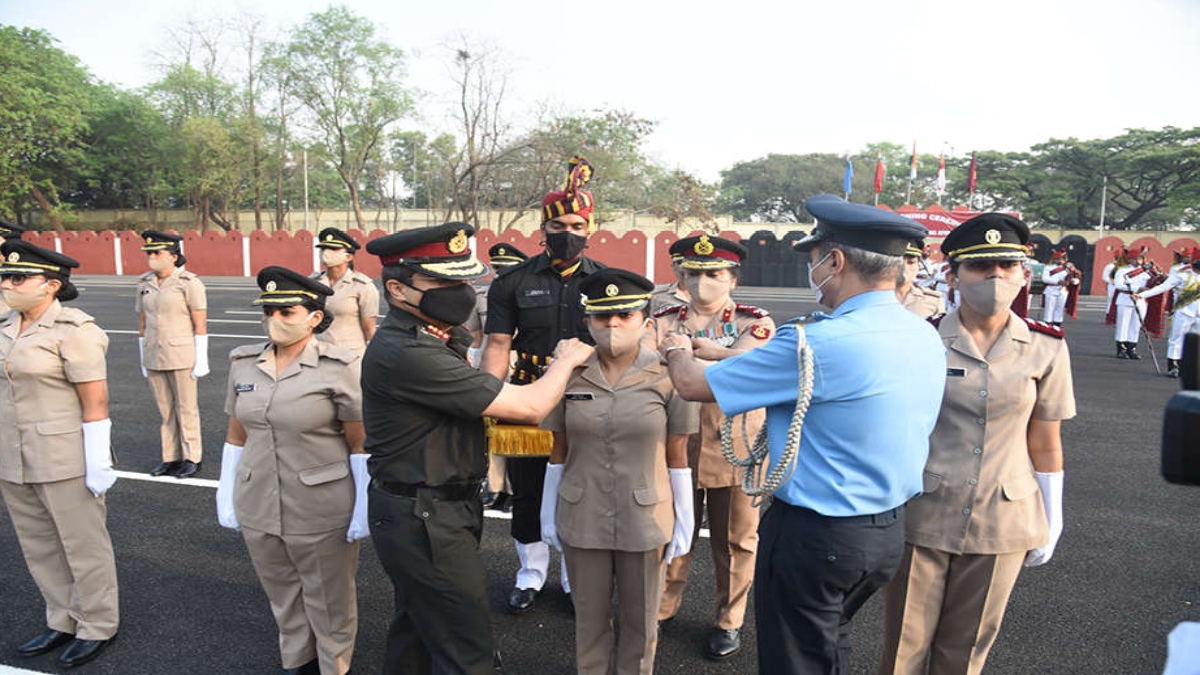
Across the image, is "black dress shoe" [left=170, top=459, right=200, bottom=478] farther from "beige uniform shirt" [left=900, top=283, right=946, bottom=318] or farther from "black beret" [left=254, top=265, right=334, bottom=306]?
"beige uniform shirt" [left=900, top=283, right=946, bottom=318]

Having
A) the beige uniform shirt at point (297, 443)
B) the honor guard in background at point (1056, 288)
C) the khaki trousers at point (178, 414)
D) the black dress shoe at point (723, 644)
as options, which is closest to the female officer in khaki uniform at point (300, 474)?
the beige uniform shirt at point (297, 443)

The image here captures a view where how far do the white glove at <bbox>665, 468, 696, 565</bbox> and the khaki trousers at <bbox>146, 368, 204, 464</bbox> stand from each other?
5.29 m

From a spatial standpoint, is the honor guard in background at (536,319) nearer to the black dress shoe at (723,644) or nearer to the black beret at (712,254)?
the black beret at (712,254)

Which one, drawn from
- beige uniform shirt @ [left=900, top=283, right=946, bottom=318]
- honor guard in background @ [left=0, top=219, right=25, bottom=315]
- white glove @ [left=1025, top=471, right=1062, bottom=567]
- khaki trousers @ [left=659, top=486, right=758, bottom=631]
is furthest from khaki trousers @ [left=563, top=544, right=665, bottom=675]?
honor guard in background @ [left=0, top=219, right=25, bottom=315]

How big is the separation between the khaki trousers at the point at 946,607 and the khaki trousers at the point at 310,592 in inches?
97.5

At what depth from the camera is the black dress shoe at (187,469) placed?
650cm

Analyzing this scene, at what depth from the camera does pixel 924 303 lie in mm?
5984

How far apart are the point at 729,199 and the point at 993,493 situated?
6841 centimetres

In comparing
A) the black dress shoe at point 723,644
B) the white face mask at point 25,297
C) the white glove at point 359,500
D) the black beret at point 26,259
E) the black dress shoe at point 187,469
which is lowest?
the black dress shoe at point 187,469

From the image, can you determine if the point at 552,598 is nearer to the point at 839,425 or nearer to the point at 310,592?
the point at 310,592

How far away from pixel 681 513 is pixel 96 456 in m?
2.94

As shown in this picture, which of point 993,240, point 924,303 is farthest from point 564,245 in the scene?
point 924,303

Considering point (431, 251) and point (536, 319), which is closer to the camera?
point (431, 251)

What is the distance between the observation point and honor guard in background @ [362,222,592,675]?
8.51 ft
